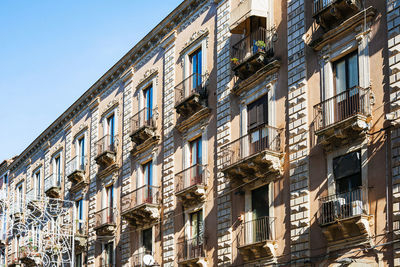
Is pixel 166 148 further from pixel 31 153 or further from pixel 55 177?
pixel 31 153

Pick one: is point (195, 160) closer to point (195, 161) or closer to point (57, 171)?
point (195, 161)

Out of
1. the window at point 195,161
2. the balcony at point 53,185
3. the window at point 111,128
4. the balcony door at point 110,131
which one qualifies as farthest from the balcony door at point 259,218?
the balcony at point 53,185

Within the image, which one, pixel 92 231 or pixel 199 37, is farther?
pixel 92 231

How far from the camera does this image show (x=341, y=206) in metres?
20.1

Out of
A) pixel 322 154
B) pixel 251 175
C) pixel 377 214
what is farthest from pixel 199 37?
pixel 377 214

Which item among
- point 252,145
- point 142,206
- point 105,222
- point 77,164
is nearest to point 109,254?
point 105,222

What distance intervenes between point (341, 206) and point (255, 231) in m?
4.70

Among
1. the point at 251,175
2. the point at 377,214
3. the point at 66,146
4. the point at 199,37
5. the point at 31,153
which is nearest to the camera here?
the point at 377,214

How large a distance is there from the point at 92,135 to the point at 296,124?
760 inches

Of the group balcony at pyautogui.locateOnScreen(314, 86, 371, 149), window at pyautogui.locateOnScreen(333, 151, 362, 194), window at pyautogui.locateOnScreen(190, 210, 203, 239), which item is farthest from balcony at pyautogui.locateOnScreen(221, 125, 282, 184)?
window at pyautogui.locateOnScreen(190, 210, 203, 239)

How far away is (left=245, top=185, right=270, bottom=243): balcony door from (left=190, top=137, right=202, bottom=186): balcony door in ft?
12.4

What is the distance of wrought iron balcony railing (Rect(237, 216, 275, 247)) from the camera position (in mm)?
23406

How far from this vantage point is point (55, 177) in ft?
148

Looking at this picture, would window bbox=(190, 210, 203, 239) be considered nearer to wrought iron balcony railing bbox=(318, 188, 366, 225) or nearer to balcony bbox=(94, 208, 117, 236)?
balcony bbox=(94, 208, 117, 236)
